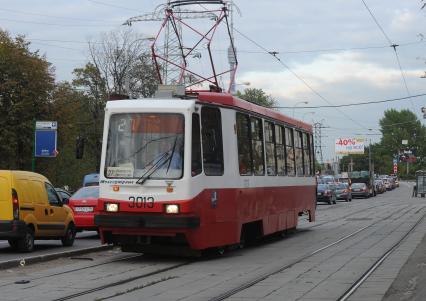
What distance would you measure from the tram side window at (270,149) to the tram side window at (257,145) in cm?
40

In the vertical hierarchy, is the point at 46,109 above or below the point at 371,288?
above

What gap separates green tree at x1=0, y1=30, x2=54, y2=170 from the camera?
118 ft

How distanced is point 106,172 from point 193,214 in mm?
1933

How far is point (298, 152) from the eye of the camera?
19.1 meters

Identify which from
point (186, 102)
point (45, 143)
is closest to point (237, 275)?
point (186, 102)

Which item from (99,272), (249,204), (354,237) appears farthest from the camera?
(354,237)

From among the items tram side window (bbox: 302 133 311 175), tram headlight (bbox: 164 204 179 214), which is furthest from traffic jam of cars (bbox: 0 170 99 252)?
→ tram side window (bbox: 302 133 311 175)

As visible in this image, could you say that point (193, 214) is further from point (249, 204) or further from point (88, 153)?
point (88, 153)

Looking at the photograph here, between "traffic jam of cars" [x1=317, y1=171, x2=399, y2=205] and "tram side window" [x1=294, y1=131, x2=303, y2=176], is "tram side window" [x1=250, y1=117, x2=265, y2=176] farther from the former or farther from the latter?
"traffic jam of cars" [x1=317, y1=171, x2=399, y2=205]

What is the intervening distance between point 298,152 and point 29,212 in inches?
314

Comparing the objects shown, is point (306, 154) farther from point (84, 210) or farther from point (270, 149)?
point (84, 210)

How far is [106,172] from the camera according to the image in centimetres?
1263

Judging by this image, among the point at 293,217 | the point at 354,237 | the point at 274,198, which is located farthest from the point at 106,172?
the point at 354,237

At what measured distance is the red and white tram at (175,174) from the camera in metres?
12.1
